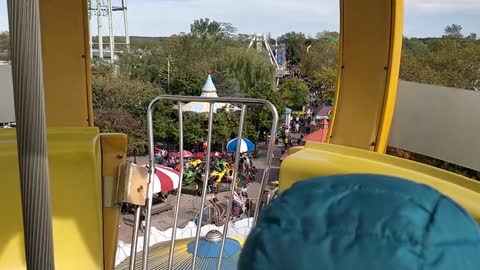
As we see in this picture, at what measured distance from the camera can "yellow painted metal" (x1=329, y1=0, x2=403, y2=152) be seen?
1980 mm

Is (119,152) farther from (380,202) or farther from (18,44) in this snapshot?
(380,202)

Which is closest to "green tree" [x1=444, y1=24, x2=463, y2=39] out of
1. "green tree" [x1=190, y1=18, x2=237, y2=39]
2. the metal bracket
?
the metal bracket

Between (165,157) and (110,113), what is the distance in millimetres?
1413

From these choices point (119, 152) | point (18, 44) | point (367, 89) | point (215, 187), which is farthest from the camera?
point (215, 187)

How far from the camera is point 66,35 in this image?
208 cm

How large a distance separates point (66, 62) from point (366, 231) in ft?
6.11

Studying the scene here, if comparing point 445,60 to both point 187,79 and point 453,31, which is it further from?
point 187,79

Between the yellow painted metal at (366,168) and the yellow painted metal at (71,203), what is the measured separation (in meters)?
0.63

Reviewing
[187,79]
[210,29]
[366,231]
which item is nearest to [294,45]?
[187,79]

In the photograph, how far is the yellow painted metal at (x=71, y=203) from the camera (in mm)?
1668

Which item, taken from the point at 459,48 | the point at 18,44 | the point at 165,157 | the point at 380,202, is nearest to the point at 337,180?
the point at 380,202

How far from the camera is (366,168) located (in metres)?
1.50

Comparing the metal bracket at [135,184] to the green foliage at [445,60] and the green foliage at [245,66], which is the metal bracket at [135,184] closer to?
the green foliage at [445,60]

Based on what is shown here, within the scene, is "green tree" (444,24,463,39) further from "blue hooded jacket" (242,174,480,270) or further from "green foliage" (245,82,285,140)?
"green foliage" (245,82,285,140)
